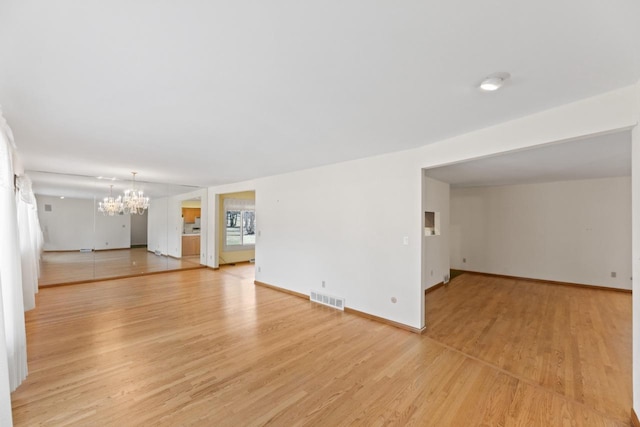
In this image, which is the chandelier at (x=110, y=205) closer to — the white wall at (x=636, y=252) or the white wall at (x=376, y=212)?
the white wall at (x=376, y=212)

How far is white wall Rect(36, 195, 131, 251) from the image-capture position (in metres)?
5.98

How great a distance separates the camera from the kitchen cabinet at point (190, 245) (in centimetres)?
821

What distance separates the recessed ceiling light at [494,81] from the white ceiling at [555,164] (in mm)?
1132

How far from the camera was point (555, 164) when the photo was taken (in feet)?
14.0

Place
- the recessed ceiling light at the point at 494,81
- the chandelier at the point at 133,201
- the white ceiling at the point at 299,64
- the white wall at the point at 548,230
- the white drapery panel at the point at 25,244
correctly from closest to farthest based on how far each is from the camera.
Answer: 1. the white ceiling at the point at 299,64
2. the recessed ceiling light at the point at 494,81
3. the white drapery panel at the point at 25,244
4. the white wall at the point at 548,230
5. the chandelier at the point at 133,201

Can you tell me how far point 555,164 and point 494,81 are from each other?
3.63m

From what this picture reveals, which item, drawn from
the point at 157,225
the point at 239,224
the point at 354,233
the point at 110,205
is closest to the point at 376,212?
the point at 354,233

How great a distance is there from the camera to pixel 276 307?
14.6 feet

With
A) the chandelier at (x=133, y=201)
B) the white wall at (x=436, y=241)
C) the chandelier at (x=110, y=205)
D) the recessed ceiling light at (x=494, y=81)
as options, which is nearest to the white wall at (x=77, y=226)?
the chandelier at (x=110, y=205)

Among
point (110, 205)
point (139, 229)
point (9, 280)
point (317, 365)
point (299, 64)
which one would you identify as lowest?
point (317, 365)

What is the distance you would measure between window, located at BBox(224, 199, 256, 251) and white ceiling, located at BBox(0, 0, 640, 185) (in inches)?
216

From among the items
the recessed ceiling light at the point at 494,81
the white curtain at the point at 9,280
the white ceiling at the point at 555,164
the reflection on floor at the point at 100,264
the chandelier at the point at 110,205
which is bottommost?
the reflection on floor at the point at 100,264

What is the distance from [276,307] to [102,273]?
5.10m

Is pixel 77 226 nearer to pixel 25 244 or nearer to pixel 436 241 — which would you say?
pixel 25 244
